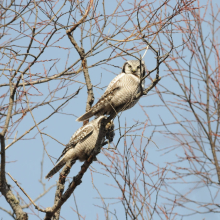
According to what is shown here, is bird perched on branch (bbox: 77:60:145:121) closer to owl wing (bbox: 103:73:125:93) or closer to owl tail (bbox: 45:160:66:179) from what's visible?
owl wing (bbox: 103:73:125:93)

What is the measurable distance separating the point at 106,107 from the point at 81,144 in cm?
81

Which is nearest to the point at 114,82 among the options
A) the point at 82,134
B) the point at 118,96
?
the point at 118,96

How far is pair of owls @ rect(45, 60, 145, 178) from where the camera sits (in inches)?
199

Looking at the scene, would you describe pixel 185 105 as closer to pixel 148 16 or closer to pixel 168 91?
pixel 168 91

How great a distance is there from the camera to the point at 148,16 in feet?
14.3

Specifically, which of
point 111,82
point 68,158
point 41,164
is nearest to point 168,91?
point 111,82

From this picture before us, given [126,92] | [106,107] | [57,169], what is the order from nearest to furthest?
[126,92] → [106,107] → [57,169]

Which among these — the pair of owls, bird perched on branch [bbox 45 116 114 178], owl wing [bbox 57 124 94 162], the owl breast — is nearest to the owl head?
the pair of owls

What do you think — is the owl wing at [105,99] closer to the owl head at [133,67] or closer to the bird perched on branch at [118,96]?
the bird perched on branch at [118,96]

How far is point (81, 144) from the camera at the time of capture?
18.1ft

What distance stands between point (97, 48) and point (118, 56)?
38 cm

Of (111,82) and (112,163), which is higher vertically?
(111,82)

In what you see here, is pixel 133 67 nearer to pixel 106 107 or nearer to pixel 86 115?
pixel 106 107

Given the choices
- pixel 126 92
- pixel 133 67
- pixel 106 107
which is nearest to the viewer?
Answer: pixel 126 92
